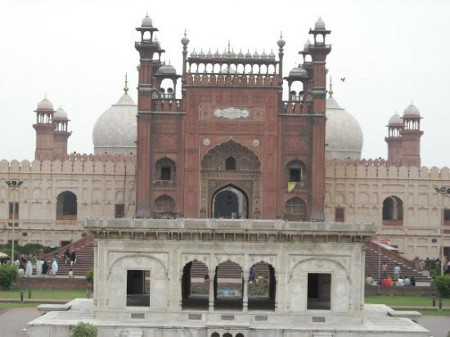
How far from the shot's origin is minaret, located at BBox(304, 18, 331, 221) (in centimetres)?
4700

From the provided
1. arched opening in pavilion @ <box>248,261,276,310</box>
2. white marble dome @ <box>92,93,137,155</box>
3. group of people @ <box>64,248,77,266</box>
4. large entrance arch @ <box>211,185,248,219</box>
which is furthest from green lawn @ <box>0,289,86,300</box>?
white marble dome @ <box>92,93,137,155</box>

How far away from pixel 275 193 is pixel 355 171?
8330 mm

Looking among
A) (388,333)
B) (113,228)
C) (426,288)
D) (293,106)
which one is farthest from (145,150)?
(388,333)

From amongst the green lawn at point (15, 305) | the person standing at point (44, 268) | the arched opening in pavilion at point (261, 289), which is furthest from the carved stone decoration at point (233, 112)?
the green lawn at point (15, 305)

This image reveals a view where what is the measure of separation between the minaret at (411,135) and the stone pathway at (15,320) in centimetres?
3003

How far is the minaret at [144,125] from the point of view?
47.1 meters

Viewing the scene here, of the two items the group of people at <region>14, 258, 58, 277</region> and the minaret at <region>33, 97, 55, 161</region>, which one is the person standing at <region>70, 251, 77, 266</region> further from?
the minaret at <region>33, 97, 55, 161</region>

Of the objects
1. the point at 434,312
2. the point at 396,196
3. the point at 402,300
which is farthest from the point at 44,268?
the point at 396,196

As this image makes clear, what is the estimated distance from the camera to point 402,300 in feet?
124

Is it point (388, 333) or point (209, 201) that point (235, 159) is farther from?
point (388, 333)

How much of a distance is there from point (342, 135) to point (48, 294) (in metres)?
25.4

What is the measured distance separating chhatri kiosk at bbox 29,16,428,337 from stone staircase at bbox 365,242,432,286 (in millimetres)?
2752

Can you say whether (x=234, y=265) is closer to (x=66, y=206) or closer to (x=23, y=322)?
(x=23, y=322)

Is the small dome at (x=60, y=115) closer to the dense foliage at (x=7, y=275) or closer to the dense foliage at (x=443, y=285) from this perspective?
the dense foliage at (x=7, y=275)
